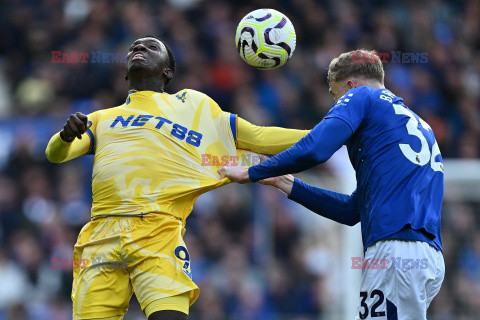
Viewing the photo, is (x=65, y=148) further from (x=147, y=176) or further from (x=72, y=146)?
(x=147, y=176)

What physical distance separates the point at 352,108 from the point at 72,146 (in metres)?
1.96

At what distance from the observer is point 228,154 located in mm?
6098

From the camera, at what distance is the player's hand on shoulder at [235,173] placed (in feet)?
18.5

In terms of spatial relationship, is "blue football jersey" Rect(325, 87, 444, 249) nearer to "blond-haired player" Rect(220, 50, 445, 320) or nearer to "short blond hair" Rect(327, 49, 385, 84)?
"blond-haired player" Rect(220, 50, 445, 320)

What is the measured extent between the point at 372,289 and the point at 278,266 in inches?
207

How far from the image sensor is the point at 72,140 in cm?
577

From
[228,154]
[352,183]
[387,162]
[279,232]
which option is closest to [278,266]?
[279,232]

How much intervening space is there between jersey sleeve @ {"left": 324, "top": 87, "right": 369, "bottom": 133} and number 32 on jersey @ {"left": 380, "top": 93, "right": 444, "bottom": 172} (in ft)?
0.50

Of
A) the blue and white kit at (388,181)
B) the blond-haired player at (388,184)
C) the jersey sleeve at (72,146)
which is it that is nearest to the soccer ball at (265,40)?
the blond-haired player at (388,184)

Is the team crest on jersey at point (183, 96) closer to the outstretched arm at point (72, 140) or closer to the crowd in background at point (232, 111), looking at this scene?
the outstretched arm at point (72, 140)

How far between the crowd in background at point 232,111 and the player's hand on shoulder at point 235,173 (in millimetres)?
4346

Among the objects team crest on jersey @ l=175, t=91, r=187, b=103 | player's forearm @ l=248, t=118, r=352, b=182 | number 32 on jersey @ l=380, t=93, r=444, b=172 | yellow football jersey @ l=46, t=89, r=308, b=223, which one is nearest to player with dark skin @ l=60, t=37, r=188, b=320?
yellow football jersey @ l=46, t=89, r=308, b=223

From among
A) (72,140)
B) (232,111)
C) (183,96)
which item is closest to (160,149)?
(183,96)

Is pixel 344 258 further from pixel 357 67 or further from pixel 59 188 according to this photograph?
pixel 357 67
